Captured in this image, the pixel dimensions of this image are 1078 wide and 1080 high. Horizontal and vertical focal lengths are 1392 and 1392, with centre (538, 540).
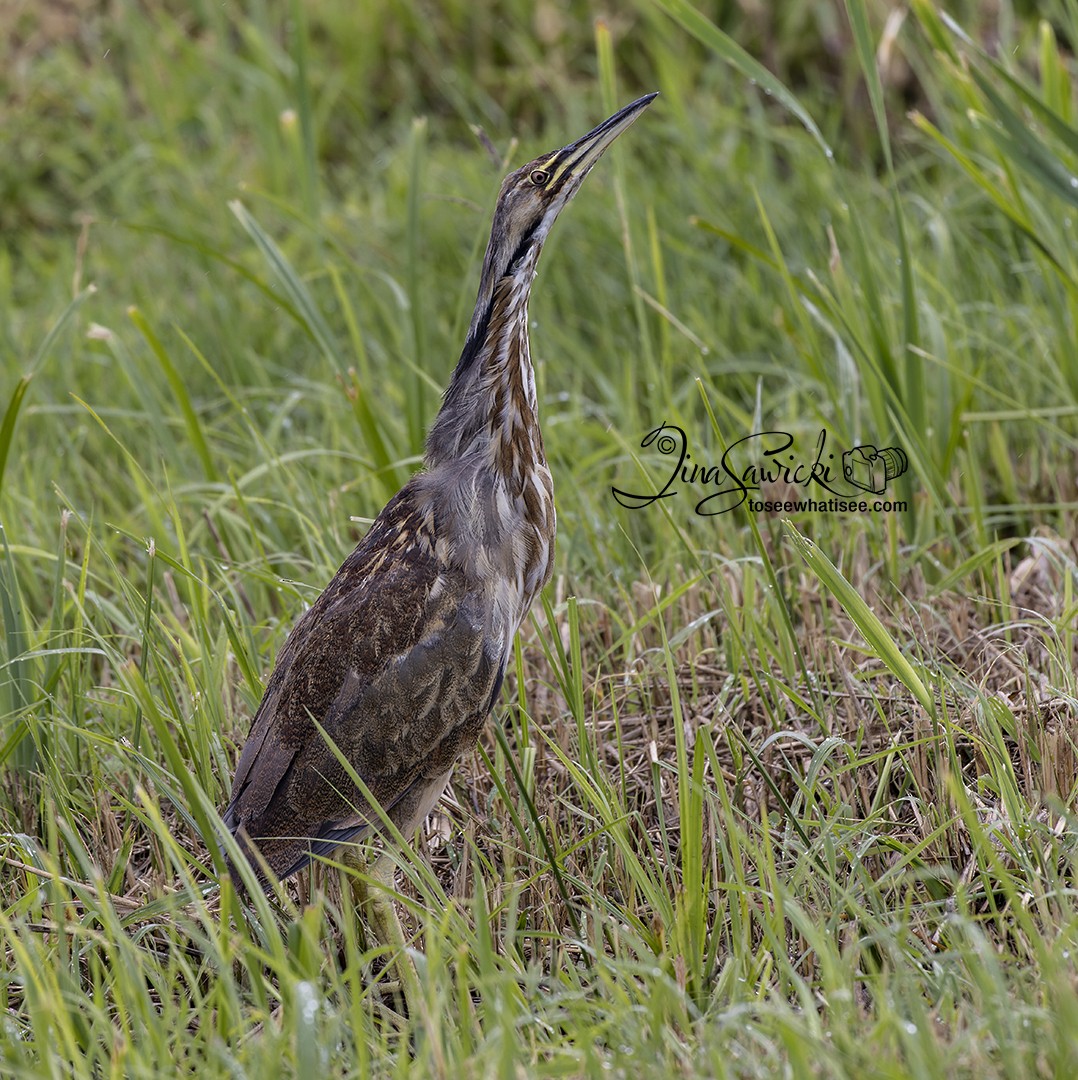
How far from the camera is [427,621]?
102 inches

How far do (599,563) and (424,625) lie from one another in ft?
3.25

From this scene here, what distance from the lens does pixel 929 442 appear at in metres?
3.43

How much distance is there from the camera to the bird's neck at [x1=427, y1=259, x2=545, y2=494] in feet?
8.89

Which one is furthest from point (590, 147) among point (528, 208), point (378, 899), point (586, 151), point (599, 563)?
point (378, 899)

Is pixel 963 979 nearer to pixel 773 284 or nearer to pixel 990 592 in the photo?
pixel 990 592

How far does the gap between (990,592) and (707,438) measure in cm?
104

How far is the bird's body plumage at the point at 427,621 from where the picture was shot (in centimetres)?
259

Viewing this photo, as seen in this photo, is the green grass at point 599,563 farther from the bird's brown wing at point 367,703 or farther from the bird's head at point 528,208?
the bird's head at point 528,208

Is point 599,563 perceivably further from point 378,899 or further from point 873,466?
point 378,899

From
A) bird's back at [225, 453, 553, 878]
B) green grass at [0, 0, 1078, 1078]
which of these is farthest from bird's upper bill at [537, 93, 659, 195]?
bird's back at [225, 453, 553, 878]

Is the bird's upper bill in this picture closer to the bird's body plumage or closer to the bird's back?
the bird's body plumage

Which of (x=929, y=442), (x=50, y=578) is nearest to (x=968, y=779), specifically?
(x=929, y=442)
